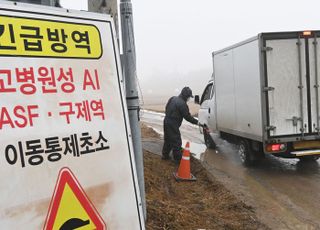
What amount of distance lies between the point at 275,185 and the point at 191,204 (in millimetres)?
2337

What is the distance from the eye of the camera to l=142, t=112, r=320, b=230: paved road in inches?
229

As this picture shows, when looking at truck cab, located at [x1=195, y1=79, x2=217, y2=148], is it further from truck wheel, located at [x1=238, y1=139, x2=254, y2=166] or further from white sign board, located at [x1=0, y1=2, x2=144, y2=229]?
white sign board, located at [x1=0, y1=2, x2=144, y2=229]

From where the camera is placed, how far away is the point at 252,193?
7.14m

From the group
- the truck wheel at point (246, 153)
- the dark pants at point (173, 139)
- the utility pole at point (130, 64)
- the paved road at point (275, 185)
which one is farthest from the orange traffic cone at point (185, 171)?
the utility pole at point (130, 64)

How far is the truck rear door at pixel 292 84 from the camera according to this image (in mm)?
7969

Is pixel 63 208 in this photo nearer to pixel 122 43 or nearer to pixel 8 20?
pixel 8 20

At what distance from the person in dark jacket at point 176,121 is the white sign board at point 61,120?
6.53m

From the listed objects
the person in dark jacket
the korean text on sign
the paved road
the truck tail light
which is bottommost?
the paved road

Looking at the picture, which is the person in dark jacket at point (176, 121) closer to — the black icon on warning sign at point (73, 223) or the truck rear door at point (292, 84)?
the truck rear door at point (292, 84)

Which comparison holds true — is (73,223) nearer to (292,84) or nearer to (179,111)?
(292,84)

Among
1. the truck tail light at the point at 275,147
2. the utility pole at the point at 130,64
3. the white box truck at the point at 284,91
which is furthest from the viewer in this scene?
the truck tail light at the point at 275,147

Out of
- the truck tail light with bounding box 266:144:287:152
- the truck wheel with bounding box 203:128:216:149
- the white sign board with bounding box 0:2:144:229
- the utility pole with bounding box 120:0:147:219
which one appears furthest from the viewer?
the truck wheel with bounding box 203:128:216:149

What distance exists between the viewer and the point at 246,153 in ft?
30.7

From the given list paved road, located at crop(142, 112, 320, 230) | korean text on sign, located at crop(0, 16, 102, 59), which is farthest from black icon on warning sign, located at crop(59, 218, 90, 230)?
paved road, located at crop(142, 112, 320, 230)
